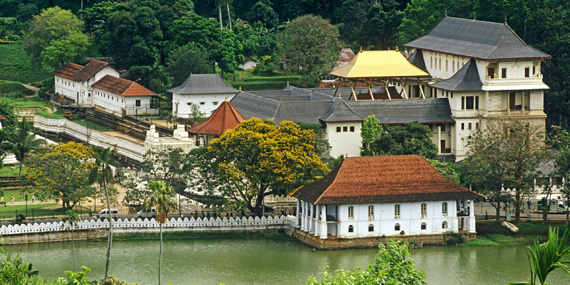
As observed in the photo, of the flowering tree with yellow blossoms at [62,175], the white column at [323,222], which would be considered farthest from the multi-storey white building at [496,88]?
the flowering tree with yellow blossoms at [62,175]

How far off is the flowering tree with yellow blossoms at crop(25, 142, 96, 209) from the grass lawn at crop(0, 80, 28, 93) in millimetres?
40105

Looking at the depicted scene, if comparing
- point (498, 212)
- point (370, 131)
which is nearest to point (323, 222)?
point (498, 212)

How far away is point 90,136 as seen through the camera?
88.2 metres

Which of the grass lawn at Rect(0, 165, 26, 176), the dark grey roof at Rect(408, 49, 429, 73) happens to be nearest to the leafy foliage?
the grass lawn at Rect(0, 165, 26, 176)

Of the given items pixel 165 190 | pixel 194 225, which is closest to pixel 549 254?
pixel 165 190

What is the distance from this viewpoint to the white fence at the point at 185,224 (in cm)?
6116

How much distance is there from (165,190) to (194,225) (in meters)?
9.94

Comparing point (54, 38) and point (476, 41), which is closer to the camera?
point (476, 41)

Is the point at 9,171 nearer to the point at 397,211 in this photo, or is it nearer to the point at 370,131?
the point at 370,131

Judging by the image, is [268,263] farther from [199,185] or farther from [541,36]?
[541,36]

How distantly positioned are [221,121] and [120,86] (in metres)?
21.1

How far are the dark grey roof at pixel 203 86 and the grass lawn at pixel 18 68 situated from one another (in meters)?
22.6

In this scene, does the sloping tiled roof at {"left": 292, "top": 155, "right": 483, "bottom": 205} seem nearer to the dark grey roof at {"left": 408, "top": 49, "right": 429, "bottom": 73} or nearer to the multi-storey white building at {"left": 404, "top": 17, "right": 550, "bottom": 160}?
the multi-storey white building at {"left": 404, "top": 17, "right": 550, "bottom": 160}

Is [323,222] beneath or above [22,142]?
beneath
